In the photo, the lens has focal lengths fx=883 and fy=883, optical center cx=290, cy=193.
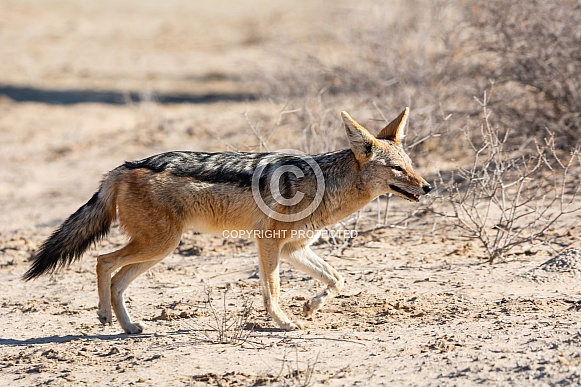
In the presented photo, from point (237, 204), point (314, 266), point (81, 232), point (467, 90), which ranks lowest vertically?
point (314, 266)

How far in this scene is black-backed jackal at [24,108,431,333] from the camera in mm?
6402

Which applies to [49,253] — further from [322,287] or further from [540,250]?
[540,250]

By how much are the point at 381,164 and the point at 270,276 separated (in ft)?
3.81

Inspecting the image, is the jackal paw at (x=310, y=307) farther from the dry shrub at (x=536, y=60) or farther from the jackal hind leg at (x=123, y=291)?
the dry shrub at (x=536, y=60)

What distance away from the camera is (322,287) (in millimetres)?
7355

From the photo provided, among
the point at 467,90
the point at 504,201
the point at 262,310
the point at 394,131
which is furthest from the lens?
the point at 467,90

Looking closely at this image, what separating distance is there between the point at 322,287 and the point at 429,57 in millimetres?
5660

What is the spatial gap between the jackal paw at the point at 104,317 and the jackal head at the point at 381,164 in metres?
2.14

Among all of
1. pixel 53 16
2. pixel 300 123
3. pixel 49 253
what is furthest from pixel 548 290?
pixel 53 16

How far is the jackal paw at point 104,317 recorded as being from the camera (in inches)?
258

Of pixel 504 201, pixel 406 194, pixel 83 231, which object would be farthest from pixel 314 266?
pixel 504 201

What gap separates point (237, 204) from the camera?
6.56 meters

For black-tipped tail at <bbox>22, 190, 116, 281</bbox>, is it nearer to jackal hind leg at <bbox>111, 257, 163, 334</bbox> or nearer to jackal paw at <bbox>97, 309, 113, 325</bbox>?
jackal hind leg at <bbox>111, 257, 163, 334</bbox>

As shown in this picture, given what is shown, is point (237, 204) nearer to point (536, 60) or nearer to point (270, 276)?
point (270, 276)
